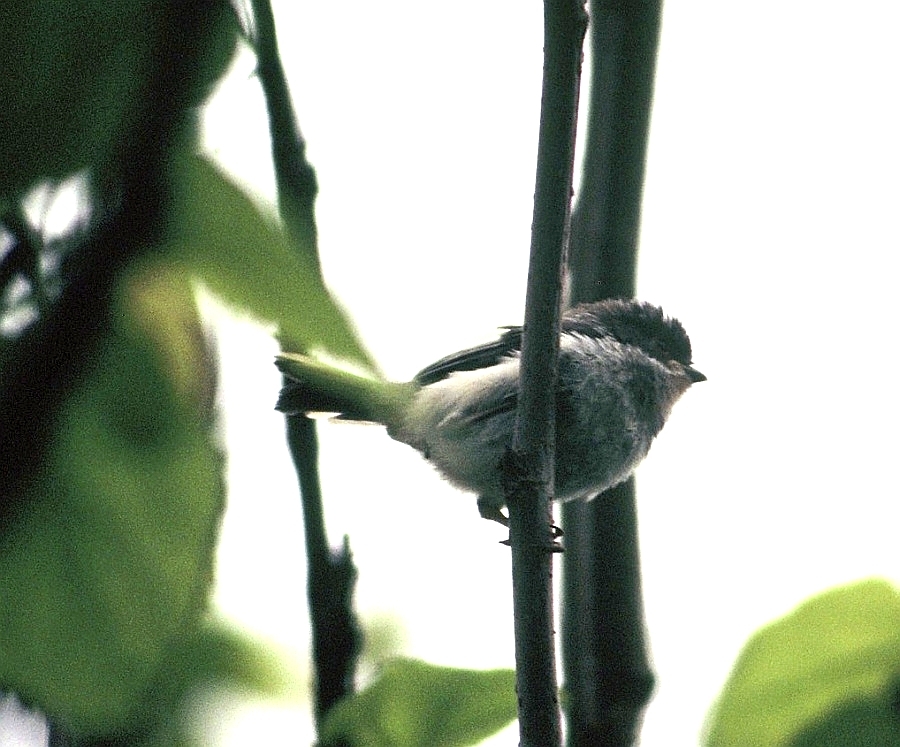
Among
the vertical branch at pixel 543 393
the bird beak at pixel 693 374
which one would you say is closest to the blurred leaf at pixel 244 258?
the vertical branch at pixel 543 393

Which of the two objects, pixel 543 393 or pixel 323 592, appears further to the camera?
pixel 543 393

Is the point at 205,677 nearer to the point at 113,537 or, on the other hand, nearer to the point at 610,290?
the point at 113,537

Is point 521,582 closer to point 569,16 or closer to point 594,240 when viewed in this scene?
point 594,240

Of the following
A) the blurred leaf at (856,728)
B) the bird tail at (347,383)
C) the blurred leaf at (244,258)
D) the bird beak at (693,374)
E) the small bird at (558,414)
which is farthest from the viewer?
the bird beak at (693,374)

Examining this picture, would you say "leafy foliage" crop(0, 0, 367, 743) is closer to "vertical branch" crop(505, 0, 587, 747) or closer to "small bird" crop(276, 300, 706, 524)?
"vertical branch" crop(505, 0, 587, 747)

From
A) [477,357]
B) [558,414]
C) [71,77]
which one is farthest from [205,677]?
[477,357]

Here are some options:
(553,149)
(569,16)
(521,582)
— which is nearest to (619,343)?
(521,582)

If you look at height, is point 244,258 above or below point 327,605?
above

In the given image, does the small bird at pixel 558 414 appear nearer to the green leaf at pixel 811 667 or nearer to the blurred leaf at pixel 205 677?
the blurred leaf at pixel 205 677
